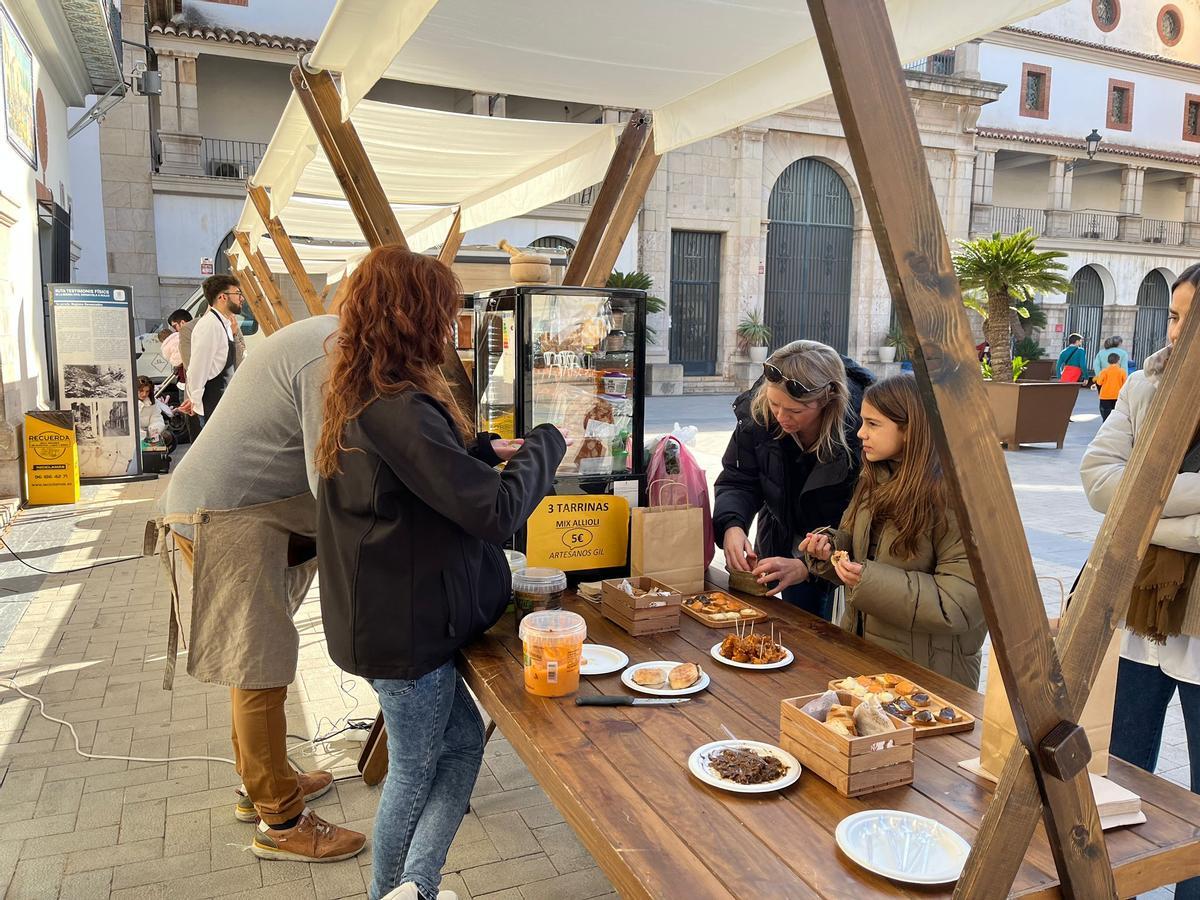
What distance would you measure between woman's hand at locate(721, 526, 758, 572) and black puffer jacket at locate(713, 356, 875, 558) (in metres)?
0.08

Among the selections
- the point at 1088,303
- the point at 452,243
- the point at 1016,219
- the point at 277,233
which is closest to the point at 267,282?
→ the point at 277,233

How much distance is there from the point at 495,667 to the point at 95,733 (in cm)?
250

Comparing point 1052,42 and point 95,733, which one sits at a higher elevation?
point 1052,42

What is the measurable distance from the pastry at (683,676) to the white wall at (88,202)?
1678cm

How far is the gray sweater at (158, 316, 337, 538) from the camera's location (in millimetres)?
2438

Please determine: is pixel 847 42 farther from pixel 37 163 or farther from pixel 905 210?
pixel 37 163

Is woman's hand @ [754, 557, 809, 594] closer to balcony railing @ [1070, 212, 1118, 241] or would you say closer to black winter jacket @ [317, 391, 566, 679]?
black winter jacket @ [317, 391, 566, 679]

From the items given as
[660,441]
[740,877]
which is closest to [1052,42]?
[660,441]

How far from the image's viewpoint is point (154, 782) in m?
3.29

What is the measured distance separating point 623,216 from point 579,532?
1516mm

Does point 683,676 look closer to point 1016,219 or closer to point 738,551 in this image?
point 738,551

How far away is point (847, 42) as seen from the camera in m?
1.02

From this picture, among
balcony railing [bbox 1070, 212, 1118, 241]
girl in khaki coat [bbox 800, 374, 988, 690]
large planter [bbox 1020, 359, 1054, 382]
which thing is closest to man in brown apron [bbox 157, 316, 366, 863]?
girl in khaki coat [bbox 800, 374, 988, 690]

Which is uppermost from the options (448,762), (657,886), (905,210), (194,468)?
(905,210)
